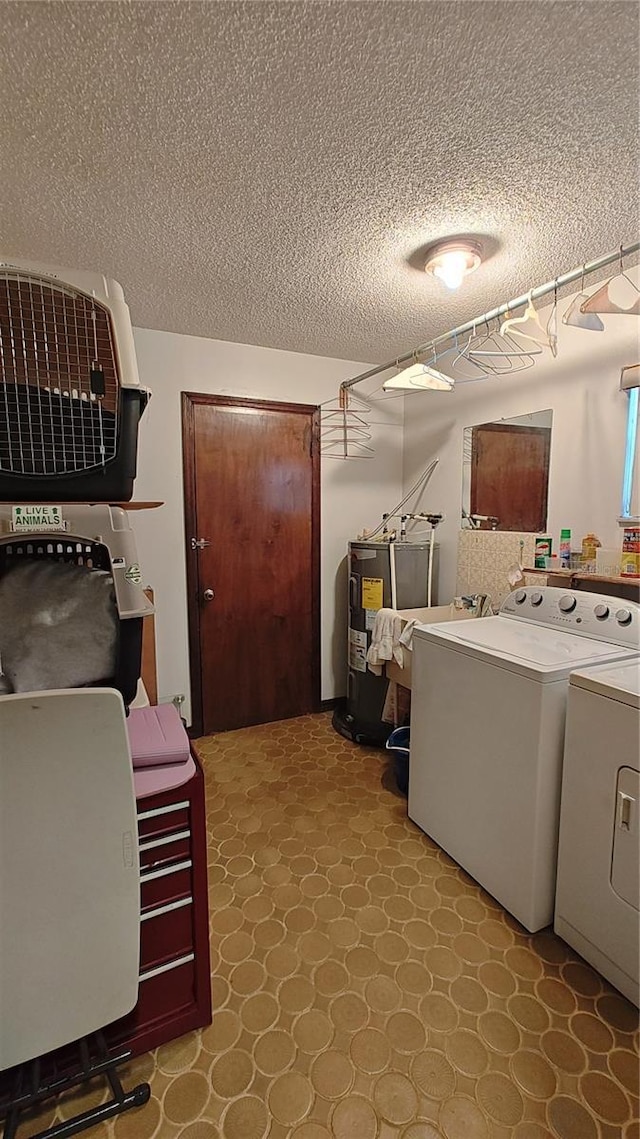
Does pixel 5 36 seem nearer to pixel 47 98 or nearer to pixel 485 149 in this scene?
pixel 47 98

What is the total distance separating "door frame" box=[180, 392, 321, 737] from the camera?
2.87 meters

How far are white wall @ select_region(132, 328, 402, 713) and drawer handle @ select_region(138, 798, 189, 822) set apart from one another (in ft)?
5.91

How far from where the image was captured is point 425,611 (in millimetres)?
2881

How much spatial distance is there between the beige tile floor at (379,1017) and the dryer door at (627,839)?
1.19ft

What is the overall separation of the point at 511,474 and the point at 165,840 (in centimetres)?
Answer: 241

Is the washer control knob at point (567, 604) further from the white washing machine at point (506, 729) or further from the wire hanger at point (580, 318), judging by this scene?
the wire hanger at point (580, 318)

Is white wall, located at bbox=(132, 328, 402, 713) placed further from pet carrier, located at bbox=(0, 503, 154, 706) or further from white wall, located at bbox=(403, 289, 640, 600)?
pet carrier, located at bbox=(0, 503, 154, 706)

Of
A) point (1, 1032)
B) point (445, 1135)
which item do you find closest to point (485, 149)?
point (1, 1032)

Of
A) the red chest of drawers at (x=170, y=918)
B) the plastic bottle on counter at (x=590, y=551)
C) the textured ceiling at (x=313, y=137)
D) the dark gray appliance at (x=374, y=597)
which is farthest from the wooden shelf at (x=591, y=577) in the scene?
the red chest of drawers at (x=170, y=918)

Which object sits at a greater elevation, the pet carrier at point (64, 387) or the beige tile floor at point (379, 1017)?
the pet carrier at point (64, 387)

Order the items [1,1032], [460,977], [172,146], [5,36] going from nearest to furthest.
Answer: [1,1032] < [5,36] < [172,146] < [460,977]

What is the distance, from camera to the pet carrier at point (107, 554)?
1.02 metres

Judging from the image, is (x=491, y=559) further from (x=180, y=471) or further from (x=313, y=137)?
(x=313, y=137)

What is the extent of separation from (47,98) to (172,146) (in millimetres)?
306
